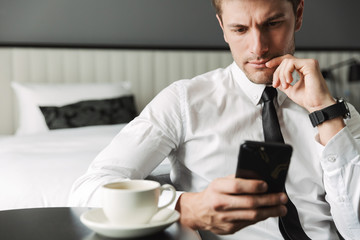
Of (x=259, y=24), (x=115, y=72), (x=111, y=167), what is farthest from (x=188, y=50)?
(x=111, y=167)

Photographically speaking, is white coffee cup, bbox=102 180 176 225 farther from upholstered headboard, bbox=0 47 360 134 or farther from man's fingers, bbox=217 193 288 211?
upholstered headboard, bbox=0 47 360 134

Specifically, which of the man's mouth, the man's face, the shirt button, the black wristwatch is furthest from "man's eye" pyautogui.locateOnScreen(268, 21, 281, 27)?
the shirt button

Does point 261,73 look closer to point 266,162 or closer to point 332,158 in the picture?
point 332,158

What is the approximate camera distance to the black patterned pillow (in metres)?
2.78

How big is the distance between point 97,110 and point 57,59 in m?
0.79

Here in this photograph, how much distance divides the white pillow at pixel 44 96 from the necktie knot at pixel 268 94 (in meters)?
1.91

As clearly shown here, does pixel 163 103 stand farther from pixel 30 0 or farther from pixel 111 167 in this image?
pixel 30 0

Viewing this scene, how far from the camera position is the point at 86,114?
282 cm

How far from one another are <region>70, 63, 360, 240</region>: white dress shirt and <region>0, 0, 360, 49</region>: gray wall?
2363 millimetres

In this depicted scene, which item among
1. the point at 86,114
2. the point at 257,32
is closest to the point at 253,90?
the point at 257,32

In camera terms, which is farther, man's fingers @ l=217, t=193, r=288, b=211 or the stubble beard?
the stubble beard

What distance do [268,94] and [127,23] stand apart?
8.28 ft

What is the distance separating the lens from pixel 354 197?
1.12m

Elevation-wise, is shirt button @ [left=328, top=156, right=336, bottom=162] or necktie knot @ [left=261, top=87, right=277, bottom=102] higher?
necktie knot @ [left=261, top=87, right=277, bottom=102]
